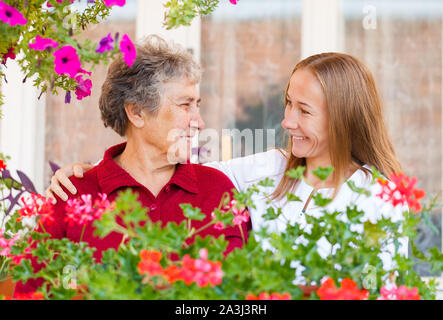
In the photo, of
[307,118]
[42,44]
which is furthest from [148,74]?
[42,44]

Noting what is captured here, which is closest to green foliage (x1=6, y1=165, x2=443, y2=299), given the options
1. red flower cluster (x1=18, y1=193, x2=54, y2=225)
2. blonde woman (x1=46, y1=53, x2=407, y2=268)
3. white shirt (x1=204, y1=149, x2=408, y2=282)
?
red flower cluster (x1=18, y1=193, x2=54, y2=225)

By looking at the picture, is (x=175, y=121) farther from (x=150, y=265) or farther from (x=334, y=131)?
(x=150, y=265)

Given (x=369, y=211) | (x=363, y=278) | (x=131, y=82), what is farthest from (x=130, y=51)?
(x=369, y=211)

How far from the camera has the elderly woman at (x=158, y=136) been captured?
5.85 feet

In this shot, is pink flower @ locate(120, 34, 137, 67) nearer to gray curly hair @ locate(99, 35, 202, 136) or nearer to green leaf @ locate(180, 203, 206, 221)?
green leaf @ locate(180, 203, 206, 221)

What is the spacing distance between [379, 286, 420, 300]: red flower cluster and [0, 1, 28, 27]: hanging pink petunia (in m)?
0.71

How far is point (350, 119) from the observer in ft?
5.84

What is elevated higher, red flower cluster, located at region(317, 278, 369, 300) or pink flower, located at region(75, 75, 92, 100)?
pink flower, located at region(75, 75, 92, 100)

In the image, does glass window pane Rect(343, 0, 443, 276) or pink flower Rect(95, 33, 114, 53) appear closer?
pink flower Rect(95, 33, 114, 53)

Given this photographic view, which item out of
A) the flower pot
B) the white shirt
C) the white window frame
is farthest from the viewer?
the white window frame

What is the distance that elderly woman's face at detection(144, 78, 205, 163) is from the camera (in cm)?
182

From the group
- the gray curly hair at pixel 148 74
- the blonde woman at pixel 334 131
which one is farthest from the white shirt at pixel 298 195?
the gray curly hair at pixel 148 74

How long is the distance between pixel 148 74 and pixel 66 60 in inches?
35.8

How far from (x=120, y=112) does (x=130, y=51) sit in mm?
973
